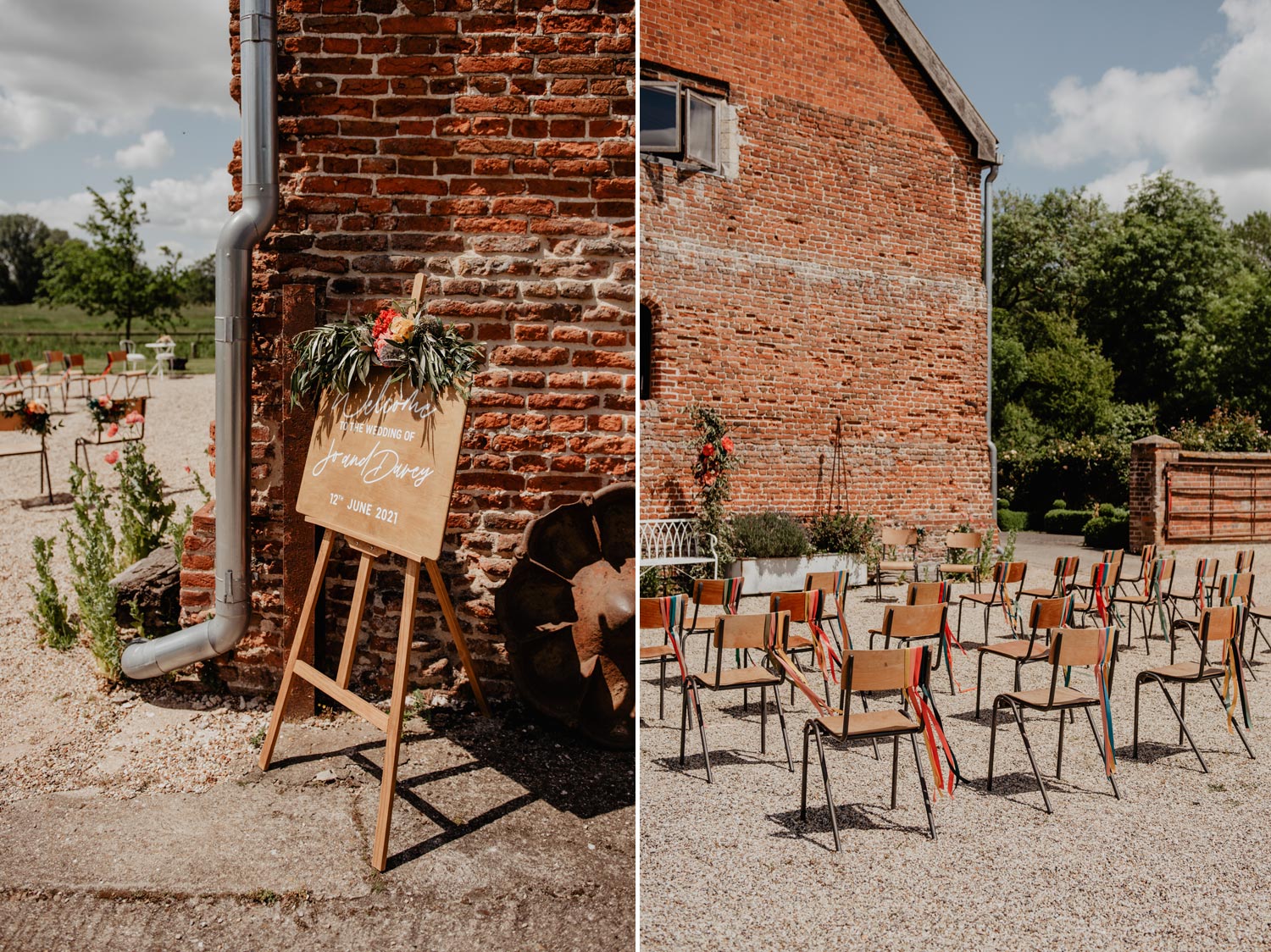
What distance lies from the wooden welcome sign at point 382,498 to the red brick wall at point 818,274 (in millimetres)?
7625

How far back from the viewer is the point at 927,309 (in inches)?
578

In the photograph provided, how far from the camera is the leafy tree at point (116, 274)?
2527 centimetres

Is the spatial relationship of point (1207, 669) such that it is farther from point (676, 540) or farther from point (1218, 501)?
point (1218, 501)

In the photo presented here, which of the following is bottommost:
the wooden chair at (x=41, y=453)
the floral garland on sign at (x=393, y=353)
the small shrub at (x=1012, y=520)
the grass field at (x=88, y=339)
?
the small shrub at (x=1012, y=520)

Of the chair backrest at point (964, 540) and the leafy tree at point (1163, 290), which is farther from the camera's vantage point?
the leafy tree at point (1163, 290)

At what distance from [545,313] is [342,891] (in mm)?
2737

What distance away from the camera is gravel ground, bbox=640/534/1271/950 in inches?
144

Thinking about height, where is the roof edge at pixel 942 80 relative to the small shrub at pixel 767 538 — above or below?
above

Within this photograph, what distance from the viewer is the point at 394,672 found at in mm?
4195

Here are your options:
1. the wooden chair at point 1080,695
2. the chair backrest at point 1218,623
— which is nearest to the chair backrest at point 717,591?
the wooden chair at point 1080,695

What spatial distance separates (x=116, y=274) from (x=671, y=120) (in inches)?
763

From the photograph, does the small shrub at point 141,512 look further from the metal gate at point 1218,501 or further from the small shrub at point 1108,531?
the small shrub at point 1108,531

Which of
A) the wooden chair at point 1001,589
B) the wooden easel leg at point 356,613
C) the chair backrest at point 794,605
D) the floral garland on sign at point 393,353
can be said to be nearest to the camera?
the floral garland on sign at point 393,353

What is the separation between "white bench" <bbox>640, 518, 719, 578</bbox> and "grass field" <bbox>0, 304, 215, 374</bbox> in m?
17.5
